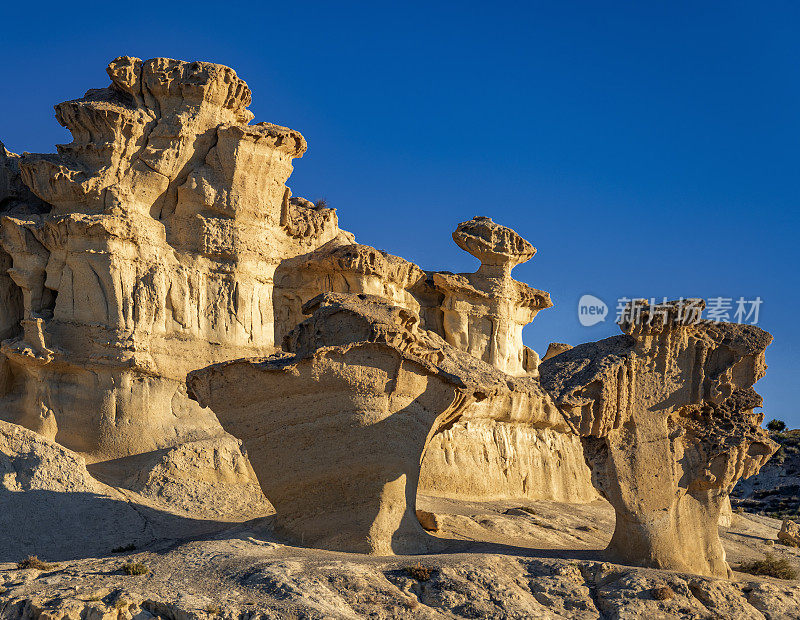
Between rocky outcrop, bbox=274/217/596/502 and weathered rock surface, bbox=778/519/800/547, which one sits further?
rocky outcrop, bbox=274/217/596/502

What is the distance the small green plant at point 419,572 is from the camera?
13945 mm

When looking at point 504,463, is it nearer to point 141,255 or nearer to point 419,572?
point 141,255

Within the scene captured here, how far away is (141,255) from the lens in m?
24.2

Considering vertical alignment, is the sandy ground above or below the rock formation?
below

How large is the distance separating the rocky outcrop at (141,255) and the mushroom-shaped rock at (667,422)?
1123 centimetres

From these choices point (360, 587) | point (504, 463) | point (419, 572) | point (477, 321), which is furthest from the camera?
point (477, 321)

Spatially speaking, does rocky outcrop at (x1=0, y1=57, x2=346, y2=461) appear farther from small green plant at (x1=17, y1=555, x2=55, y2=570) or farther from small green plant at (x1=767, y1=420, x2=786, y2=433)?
small green plant at (x1=767, y1=420, x2=786, y2=433)

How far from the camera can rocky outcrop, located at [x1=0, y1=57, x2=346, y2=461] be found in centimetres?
2316

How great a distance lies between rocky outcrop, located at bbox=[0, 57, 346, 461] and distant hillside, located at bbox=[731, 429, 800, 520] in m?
24.3

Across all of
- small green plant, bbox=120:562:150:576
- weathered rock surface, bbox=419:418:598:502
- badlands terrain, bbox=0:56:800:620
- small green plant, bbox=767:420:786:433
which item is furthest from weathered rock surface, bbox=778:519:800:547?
small green plant, bbox=767:420:786:433

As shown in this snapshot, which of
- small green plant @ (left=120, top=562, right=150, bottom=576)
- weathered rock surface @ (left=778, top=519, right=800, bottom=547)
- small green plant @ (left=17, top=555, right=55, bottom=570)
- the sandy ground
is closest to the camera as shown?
the sandy ground

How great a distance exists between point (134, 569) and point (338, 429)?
405 cm

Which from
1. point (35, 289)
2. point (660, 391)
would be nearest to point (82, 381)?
point (35, 289)

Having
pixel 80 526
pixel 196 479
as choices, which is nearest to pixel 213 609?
pixel 80 526
